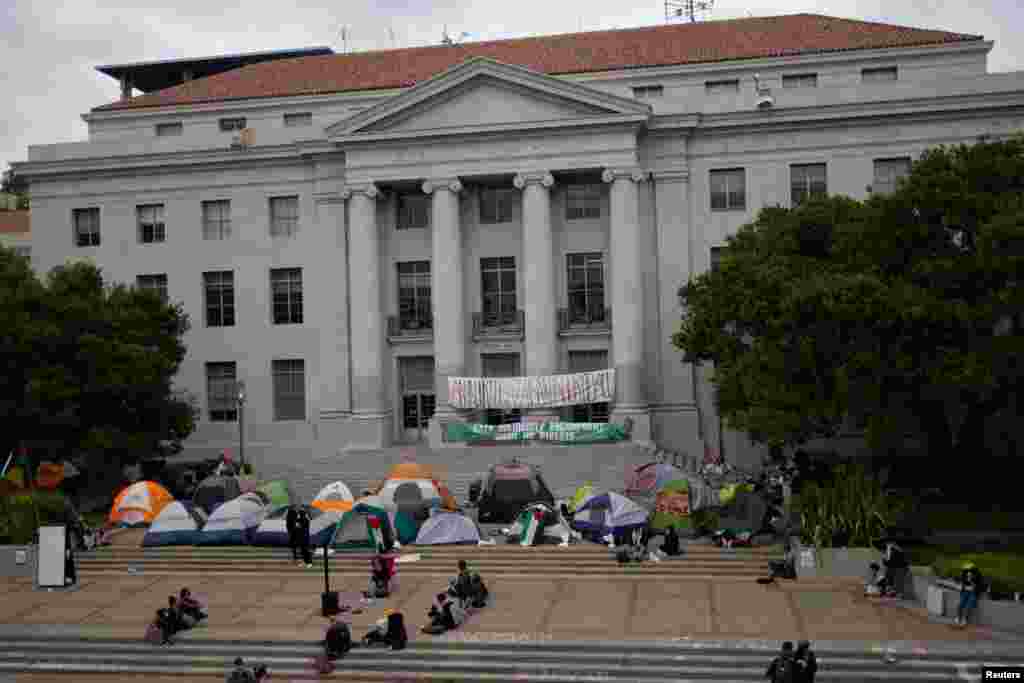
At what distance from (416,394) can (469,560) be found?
20583mm

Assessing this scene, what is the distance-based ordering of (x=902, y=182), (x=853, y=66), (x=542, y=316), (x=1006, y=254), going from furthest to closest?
1. (x=853, y=66)
2. (x=542, y=316)
3. (x=902, y=182)
4. (x=1006, y=254)

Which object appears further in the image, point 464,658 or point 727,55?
point 727,55

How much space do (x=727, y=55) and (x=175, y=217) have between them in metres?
27.9

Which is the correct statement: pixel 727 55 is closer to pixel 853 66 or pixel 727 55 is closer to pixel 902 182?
pixel 853 66

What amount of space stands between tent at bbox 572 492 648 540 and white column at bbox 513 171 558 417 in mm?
15576

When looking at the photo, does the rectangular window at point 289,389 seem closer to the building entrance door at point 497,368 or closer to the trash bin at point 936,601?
the building entrance door at point 497,368

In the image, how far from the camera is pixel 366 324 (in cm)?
4828

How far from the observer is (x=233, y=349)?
50969 mm

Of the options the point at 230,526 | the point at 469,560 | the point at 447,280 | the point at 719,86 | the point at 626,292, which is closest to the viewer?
the point at 469,560

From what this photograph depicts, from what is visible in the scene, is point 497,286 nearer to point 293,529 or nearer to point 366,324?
point 366,324

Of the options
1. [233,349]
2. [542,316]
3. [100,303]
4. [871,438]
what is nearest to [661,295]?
[542,316]

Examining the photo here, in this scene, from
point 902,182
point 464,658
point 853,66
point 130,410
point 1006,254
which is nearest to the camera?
point 464,658

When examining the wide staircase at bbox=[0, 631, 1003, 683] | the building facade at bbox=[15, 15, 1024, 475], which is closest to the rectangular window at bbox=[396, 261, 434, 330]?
the building facade at bbox=[15, 15, 1024, 475]

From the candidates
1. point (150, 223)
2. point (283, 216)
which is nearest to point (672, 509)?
point (283, 216)
